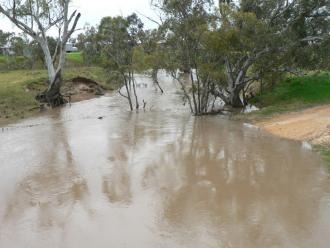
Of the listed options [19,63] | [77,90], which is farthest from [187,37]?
[19,63]

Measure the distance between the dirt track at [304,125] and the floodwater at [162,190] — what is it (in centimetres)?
68

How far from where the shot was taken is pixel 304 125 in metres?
16.1

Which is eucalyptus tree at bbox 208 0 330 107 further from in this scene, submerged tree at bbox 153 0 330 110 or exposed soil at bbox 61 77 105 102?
exposed soil at bbox 61 77 105 102

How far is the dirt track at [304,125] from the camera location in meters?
14.5

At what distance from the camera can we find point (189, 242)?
7555 millimetres

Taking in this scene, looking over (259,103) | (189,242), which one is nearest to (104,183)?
(189,242)

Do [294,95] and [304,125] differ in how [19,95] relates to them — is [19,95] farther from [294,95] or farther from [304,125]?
[304,125]

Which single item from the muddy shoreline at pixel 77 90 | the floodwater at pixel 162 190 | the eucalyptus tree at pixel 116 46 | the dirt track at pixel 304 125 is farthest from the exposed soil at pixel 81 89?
the dirt track at pixel 304 125

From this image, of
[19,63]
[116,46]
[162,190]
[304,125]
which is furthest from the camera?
[19,63]

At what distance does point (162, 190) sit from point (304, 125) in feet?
26.2

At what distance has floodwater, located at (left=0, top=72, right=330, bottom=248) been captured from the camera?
7875 mm

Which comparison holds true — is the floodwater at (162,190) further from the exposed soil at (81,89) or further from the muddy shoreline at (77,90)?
the exposed soil at (81,89)

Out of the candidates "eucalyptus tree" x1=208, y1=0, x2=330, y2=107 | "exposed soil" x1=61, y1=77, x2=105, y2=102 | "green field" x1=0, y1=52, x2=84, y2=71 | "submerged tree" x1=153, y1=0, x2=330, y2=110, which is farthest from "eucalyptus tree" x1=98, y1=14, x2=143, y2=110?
"green field" x1=0, y1=52, x2=84, y2=71

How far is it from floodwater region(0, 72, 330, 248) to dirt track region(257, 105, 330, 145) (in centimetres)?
68
